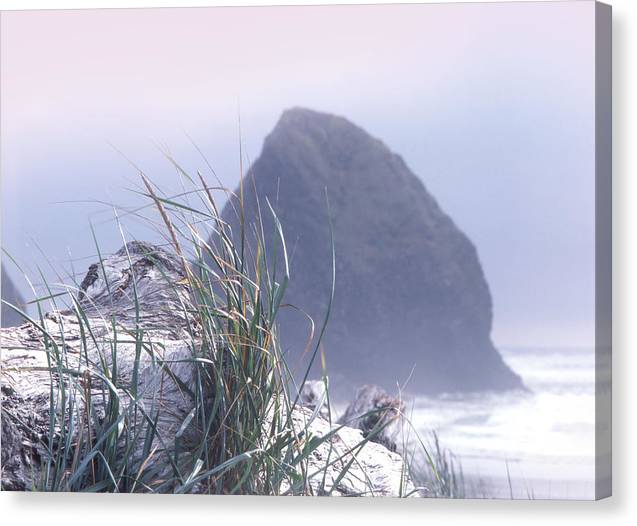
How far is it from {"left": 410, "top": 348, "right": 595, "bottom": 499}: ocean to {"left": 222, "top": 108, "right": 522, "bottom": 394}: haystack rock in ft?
0.38

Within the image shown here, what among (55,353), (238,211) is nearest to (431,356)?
(238,211)

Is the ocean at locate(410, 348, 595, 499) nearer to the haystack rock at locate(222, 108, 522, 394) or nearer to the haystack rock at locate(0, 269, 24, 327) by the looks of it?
the haystack rock at locate(222, 108, 522, 394)

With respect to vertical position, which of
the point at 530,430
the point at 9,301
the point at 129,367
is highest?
the point at 9,301

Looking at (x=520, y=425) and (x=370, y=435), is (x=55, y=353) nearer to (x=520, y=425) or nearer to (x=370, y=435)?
(x=370, y=435)

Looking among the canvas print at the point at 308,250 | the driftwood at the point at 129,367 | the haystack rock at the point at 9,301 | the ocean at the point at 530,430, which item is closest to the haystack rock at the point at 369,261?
the canvas print at the point at 308,250

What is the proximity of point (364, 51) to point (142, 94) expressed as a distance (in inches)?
34.6

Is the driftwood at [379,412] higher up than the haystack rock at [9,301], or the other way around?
the haystack rock at [9,301]

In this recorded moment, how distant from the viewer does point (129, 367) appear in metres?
4.54

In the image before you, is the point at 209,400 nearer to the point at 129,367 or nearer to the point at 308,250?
the point at 129,367

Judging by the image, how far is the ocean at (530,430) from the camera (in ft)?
14.4

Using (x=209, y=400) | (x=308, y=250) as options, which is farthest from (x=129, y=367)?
(x=308, y=250)

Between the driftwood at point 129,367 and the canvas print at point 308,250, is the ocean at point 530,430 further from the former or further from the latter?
the driftwood at point 129,367

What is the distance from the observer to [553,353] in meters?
4.36

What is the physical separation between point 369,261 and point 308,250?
236mm
